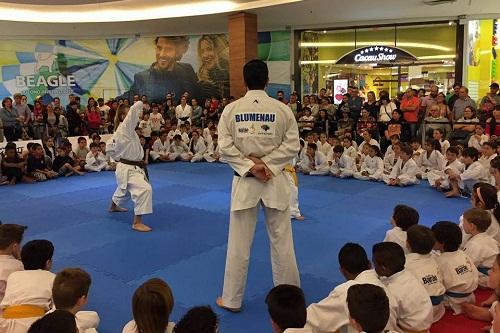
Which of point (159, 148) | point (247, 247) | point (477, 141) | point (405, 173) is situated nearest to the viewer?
point (247, 247)

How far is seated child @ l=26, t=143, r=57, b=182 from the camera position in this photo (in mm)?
9023

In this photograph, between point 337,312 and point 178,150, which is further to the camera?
point 178,150

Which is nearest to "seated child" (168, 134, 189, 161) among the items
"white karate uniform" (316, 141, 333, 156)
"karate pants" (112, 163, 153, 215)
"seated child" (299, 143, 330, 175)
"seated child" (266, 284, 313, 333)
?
"seated child" (299, 143, 330, 175)

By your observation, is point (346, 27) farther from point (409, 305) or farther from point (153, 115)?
point (409, 305)

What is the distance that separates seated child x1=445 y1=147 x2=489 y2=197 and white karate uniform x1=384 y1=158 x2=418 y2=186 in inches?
31.7

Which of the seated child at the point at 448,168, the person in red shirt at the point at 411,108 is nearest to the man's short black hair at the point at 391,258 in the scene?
the seated child at the point at 448,168

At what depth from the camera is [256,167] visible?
308 cm

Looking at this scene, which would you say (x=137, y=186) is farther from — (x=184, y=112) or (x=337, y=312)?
(x=184, y=112)

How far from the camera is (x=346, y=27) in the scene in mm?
13617

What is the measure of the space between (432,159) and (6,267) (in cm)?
710

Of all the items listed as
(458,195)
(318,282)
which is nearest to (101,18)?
(458,195)

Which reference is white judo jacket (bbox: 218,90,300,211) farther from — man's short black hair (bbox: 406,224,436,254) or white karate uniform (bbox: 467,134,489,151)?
white karate uniform (bbox: 467,134,489,151)

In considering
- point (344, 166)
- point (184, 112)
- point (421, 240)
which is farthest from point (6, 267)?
point (184, 112)

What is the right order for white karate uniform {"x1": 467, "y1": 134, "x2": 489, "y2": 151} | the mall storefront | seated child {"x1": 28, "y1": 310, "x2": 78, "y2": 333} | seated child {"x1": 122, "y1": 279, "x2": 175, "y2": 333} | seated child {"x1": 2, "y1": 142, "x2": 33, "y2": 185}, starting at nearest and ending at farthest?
seated child {"x1": 28, "y1": 310, "x2": 78, "y2": 333}
seated child {"x1": 122, "y1": 279, "x2": 175, "y2": 333}
white karate uniform {"x1": 467, "y1": 134, "x2": 489, "y2": 151}
seated child {"x1": 2, "y1": 142, "x2": 33, "y2": 185}
the mall storefront
